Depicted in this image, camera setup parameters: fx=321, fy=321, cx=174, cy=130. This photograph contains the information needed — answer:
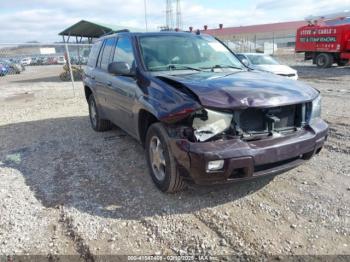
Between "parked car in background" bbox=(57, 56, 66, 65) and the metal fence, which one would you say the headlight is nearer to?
the metal fence

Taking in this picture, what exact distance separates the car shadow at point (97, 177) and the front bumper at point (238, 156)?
412mm

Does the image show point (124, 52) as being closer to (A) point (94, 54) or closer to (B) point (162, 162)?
(A) point (94, 54)

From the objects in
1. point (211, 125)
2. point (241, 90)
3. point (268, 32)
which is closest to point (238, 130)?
point (211, 125)

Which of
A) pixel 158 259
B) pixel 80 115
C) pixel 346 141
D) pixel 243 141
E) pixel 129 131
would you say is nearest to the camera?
pixel 158 259

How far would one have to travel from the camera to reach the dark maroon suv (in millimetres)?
→ 3076

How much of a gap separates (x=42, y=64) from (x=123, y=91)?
155 feet

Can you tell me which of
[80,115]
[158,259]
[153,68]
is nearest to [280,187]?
[158,259]

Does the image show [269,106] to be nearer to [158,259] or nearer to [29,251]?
[158,259]

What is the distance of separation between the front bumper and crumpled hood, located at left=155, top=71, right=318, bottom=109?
368 mm

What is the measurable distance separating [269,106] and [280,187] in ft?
4.08

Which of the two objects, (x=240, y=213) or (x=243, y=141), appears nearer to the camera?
(x=243, y=141)

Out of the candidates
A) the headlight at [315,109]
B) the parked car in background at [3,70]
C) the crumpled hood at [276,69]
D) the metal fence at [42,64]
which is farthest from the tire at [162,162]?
the parked car in background at [3,70]

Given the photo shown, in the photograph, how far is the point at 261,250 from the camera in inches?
110

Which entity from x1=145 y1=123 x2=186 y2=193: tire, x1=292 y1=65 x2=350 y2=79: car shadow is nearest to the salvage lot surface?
x1=145 y1=123 x2=186 y2=193: tire
